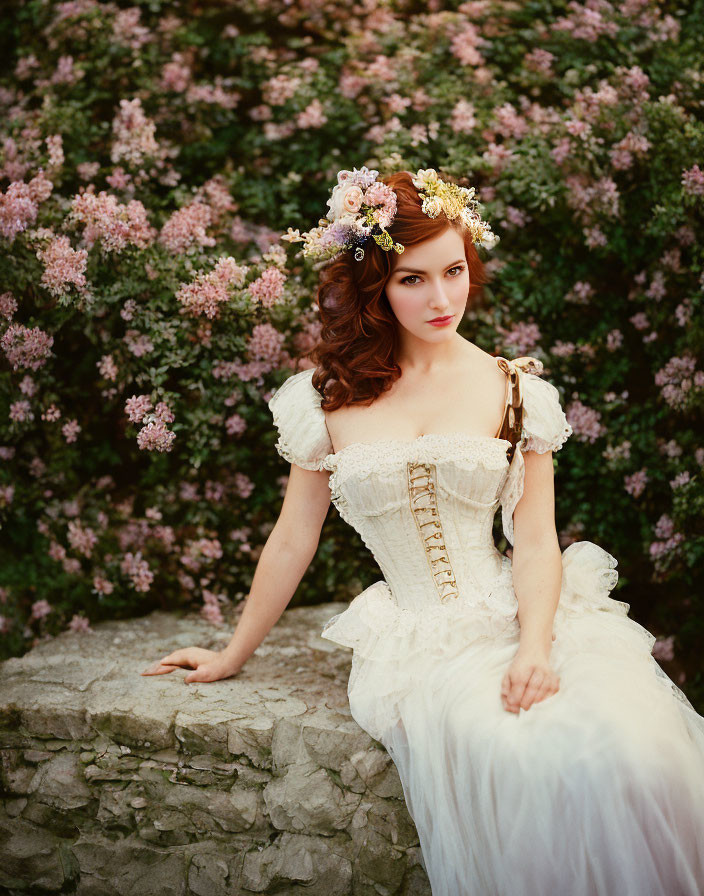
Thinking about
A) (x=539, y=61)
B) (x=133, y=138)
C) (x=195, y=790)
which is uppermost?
(x=539, y=61)

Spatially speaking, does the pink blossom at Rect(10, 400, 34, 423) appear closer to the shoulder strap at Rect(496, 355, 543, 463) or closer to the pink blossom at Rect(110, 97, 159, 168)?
the pink blossom at Rect(110, 97, 159, 168)

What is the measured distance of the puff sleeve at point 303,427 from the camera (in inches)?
92.4

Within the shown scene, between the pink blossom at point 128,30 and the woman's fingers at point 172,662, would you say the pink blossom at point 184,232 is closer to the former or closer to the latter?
the pink blossom at point 128,30

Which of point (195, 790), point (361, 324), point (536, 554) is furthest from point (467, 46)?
point (195, 790)

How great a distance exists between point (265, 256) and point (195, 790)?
188 centimetres

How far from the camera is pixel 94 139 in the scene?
352 cm

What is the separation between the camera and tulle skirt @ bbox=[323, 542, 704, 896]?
5.48 feet

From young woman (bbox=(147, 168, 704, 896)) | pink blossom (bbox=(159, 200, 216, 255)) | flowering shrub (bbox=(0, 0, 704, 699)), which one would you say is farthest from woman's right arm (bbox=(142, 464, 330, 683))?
pink blossom (bbox=(159, 200, 216, 255))

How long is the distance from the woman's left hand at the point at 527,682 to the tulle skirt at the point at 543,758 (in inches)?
0.8

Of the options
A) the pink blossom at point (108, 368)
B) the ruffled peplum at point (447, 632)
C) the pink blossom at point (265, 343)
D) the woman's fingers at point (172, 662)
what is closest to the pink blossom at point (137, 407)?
the pink blossom at point (108, 368)

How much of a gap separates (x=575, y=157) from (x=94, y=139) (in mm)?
2117

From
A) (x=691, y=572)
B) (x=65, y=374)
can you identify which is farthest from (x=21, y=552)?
(x=691, y=572)

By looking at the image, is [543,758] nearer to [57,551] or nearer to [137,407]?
[137,407]

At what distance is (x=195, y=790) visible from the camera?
2.38 meters
